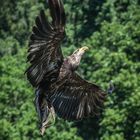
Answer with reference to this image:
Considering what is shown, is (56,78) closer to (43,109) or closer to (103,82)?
(43,109)

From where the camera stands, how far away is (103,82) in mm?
33562

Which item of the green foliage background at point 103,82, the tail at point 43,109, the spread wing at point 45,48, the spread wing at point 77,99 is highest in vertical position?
the spread wing at point 45,48

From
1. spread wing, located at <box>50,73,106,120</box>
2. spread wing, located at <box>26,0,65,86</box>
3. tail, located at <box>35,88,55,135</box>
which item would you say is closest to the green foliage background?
spread wing, located at <box>50,73,106,120</box>

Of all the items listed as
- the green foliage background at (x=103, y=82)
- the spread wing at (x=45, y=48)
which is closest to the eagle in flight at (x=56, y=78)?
the spread wing at (x=45, y=48)

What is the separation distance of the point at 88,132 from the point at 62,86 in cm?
2228

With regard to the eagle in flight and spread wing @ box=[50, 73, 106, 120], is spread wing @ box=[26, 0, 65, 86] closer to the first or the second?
the eagle in flight

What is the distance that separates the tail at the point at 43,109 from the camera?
14203 millimetres

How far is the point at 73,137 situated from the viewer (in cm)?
3272

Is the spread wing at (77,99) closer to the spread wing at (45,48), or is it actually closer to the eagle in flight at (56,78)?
the eagle in flight at (56,78)

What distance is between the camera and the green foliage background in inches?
1284

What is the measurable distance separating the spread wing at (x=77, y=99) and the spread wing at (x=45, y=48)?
0.82 meters

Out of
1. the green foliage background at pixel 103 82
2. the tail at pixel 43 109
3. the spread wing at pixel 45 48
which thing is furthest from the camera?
the green foliage background at pixel 103 82

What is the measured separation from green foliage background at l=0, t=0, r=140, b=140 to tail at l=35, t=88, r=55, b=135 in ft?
56.3

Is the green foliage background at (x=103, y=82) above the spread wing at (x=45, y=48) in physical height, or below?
below
